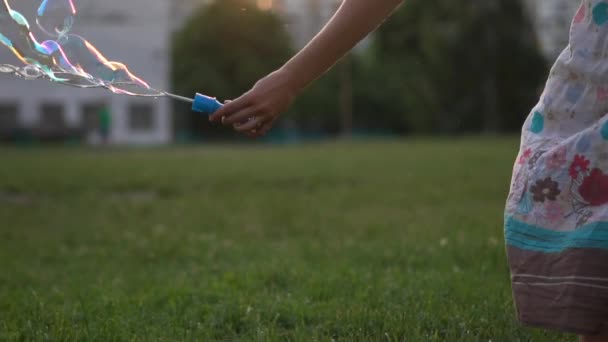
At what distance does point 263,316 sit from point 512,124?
148 ft

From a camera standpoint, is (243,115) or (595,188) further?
(243,115)

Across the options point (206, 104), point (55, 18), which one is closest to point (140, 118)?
point (55, 18)

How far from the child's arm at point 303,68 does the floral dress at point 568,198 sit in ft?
1.73

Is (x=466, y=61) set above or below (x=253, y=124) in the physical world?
above

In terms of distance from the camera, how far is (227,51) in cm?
5859

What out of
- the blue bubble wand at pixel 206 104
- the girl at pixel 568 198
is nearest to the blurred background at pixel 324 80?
the blue bubble wand at pixel 206 104

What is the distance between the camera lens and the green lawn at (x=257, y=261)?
3.39 m

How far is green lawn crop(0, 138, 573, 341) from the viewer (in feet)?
11.1

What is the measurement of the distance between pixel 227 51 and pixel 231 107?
57357 mm

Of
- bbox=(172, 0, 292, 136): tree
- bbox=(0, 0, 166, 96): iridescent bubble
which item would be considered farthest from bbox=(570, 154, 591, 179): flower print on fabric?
bbox=(172, 0, 292, 136): tree

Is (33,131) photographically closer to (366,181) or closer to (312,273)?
Result: (366,181)

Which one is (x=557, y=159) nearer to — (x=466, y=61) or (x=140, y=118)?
(x=466, y=61)

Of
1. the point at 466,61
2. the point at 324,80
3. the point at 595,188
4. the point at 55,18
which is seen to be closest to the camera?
the point at 595,188

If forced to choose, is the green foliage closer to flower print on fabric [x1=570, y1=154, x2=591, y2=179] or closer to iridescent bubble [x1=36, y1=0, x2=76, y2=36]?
iridescent bubble [x1=36, y1=0, x2=76, y2=36]
